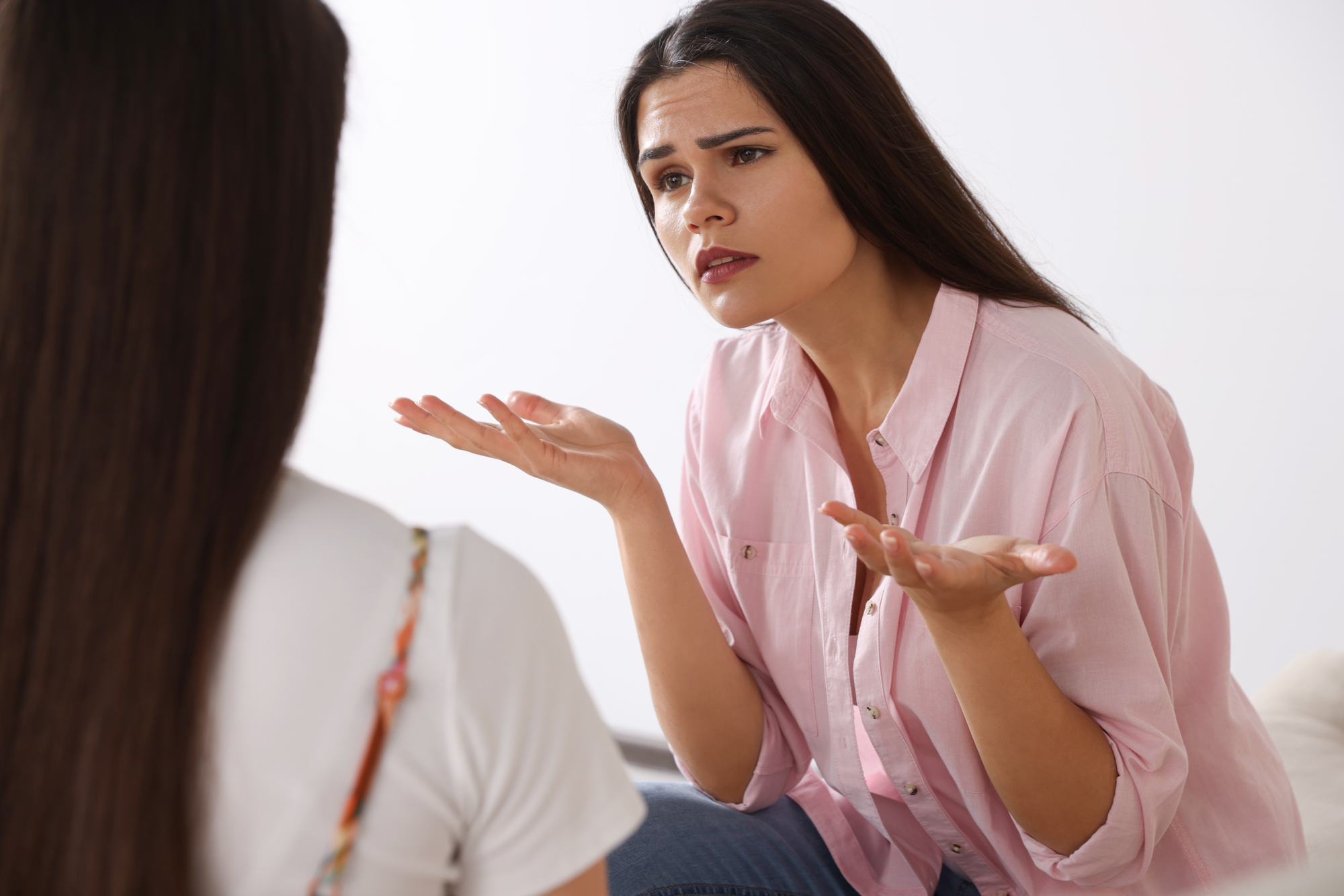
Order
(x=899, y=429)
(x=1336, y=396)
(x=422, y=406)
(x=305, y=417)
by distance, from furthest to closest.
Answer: (x=1336, y=396), (x=899, y=429), (x=422, y=406), (x=305, y=417)

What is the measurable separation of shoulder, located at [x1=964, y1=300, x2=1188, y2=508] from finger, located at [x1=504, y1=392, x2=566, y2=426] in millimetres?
471

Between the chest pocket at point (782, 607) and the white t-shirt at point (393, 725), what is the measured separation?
71cm

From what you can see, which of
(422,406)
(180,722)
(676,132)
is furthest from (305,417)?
(676,132)

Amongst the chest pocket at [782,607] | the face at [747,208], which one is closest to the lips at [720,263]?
the face at [747,208]

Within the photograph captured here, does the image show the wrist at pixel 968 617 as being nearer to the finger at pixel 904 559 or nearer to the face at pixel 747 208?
the finger at pixel 904 559

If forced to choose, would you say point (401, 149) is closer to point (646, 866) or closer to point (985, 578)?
point (646, 866)

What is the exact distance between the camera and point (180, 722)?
52cm

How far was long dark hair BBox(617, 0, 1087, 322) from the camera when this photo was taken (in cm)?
115

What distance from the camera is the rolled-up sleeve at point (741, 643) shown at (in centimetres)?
128

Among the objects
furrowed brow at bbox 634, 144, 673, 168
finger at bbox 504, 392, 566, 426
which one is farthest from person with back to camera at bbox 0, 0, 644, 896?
furrowed brow at bbox 634, 144, 673, 168

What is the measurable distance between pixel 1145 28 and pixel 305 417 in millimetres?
1829

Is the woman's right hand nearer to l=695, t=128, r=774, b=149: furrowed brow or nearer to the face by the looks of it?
the face

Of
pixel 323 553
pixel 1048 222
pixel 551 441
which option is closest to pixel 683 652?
pixel 551 441

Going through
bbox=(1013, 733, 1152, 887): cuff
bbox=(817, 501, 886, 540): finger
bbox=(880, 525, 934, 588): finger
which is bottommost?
bbox=(1013, 733, 1152, 887): cuff
